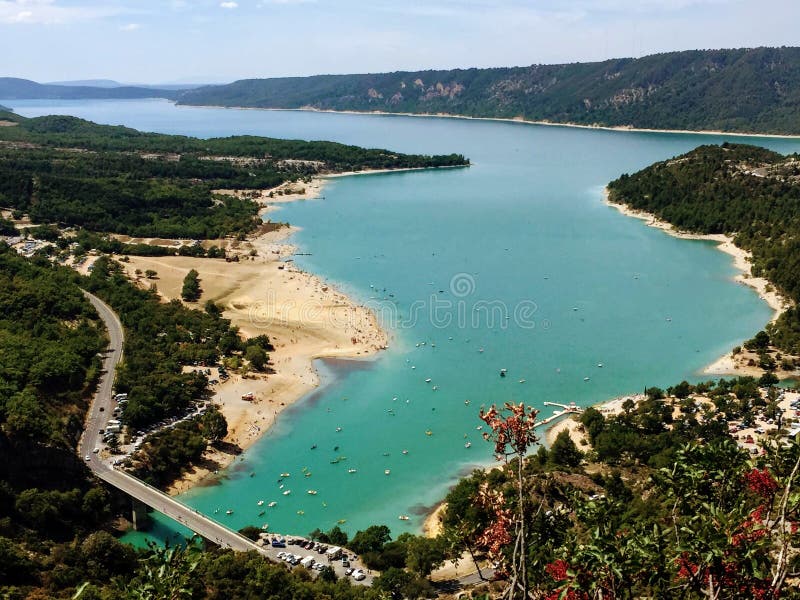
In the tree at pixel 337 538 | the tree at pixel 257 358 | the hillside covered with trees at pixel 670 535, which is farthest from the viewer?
the tree at pixel 257 358

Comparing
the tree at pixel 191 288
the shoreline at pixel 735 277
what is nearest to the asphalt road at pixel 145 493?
the tree at pixel 191 288

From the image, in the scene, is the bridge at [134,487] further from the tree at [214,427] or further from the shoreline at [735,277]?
the shoreline at [735,277]

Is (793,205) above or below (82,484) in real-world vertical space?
above

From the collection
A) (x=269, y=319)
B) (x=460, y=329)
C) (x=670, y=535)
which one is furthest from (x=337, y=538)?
(x=269, y=319)

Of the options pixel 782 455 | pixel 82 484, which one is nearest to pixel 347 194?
pixel 82 484

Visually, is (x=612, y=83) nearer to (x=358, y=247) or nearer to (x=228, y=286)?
(x=358, y=247)

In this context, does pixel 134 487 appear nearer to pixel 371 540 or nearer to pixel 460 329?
pixel 371 540
